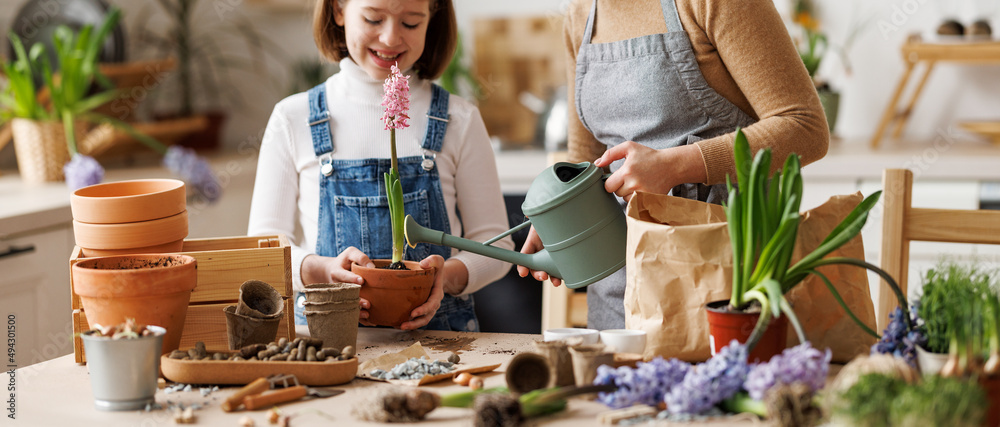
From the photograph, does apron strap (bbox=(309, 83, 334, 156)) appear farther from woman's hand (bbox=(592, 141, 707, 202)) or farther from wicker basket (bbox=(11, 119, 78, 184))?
wicker basket (bbox=(11, 119, 78, 184))

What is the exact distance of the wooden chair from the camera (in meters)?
1.17

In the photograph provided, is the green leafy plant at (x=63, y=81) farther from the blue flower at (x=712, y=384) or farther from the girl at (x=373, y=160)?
the blue flower at (x=712, y=384)

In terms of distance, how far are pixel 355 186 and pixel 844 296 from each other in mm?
781

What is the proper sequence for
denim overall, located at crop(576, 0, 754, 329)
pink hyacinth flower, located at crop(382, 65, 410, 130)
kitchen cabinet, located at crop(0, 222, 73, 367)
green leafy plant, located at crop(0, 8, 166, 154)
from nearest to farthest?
1. pink hyacinth flower, located at crop(382, 65, 410, 130)
2. denim overall, located at crop(576, 0, 754, 329)
3. kitchen cabinet, located at crop(0, 222, 73, 367)
4. green leafy plant, located at crop(0, 8, 166, 154)

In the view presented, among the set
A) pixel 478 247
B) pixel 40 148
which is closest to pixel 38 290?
pixel 40 148

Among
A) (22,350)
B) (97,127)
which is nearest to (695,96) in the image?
(22,350)

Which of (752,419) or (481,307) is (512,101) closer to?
(481,307)

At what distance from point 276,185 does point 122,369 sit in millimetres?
562

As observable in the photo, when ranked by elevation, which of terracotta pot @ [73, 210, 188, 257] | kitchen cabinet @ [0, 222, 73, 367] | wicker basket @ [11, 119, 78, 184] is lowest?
kitchen cabinet @ [0, 222, 73, 367]

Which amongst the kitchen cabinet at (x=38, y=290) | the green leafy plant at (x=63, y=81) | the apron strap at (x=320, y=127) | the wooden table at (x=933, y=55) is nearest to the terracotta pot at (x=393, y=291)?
the apron strap at (x=320, y=127)

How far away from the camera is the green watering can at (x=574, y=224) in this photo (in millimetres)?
1018

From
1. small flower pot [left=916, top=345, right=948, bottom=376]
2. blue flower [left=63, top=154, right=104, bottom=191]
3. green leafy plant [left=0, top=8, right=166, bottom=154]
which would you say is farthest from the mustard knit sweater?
green leafy plant [left=0, top=8, right=166, bottom=154]

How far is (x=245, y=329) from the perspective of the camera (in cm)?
103

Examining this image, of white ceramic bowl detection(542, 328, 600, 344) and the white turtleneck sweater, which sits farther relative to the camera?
the white turtleneck sweater
